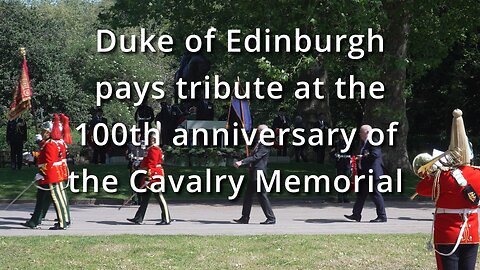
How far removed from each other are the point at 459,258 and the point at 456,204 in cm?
53

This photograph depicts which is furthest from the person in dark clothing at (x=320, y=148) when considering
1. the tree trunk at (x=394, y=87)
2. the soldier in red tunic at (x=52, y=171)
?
the soldier in red tunic at (x=52, y=171)

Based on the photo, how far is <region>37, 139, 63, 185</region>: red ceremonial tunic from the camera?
16.0 metres

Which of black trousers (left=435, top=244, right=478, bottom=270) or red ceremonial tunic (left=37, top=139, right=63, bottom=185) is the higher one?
red ceremonial tunic (left=37, top=139, right=63, bottom=185)

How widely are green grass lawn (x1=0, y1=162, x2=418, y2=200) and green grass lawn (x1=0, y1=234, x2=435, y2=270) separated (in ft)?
26.1

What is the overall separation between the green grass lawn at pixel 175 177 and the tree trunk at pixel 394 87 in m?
0.74

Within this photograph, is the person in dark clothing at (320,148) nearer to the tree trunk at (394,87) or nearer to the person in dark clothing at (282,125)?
the person in dark clothing at (282,125)

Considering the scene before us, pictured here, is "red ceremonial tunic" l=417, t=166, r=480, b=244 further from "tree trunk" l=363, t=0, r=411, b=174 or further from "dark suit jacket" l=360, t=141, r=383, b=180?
"tree trunk" l=363, t=0, r=411, b=174

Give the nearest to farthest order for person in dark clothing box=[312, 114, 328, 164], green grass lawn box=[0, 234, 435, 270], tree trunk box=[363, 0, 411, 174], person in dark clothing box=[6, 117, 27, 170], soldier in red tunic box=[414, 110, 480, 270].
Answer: soldier in red tunic box=[414, 110, 480, 270] < green grass lawn box=[0, 234, 435, 270] < tree trunk box=[363, 0, 411, 174] < person in dark clothing box=[6, 117, 27, 170] < person in dark clothing box=[312, 114, 328, 164]

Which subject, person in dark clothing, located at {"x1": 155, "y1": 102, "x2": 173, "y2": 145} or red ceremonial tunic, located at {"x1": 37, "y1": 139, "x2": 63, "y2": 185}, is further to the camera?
person in dark clothing, located at {"x1": 155, "y1": 102, "x2": 173, "y2": 145}

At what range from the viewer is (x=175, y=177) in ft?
84.5

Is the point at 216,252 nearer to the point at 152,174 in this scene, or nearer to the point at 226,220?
the point at 152,174

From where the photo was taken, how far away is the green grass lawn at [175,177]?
879 inches

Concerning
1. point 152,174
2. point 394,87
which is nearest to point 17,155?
point 394,87

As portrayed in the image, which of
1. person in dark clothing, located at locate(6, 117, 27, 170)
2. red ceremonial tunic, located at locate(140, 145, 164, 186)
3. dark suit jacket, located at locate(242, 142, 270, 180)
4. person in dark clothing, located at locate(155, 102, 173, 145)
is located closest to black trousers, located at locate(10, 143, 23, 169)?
person in dark clothing, located at locate(6, 117, 27, 170)
